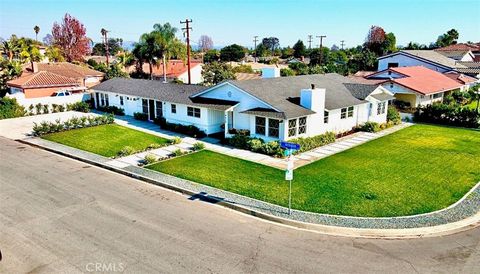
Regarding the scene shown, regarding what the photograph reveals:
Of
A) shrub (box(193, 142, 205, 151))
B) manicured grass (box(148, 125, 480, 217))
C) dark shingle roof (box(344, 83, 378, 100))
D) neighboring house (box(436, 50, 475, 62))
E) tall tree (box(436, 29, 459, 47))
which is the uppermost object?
tall tree (box(436, 29, 459, 47))

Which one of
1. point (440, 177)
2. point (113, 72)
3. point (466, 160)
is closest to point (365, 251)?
point (440, 177)

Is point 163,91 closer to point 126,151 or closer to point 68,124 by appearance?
point 68,124

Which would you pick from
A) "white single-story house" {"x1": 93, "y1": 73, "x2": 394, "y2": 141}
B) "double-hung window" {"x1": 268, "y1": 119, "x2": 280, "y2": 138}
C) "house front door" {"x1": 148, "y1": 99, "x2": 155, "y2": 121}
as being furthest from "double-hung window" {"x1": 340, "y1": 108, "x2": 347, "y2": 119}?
"house front door" {"x1": 148, "y1": 99, "x2": 155, "y2": 121}

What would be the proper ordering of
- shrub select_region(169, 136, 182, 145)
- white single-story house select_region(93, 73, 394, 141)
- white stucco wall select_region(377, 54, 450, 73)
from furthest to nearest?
white stucco wall select_region(377, 54, 450, 73) → shrub select_region(169, 136, 182, 145) → white single-story house select_region(93, 73, 394, 141)

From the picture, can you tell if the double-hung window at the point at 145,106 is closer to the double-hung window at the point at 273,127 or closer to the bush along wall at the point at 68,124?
the bush along wall at the point at 68,124

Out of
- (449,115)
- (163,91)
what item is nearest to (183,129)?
(163,91)

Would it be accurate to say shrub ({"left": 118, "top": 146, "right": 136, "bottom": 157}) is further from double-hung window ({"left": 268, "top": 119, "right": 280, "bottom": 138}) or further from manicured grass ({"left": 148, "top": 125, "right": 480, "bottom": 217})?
double-hung window ({"left": 268, "top": 119, "right": 280, "bottom": 138})
